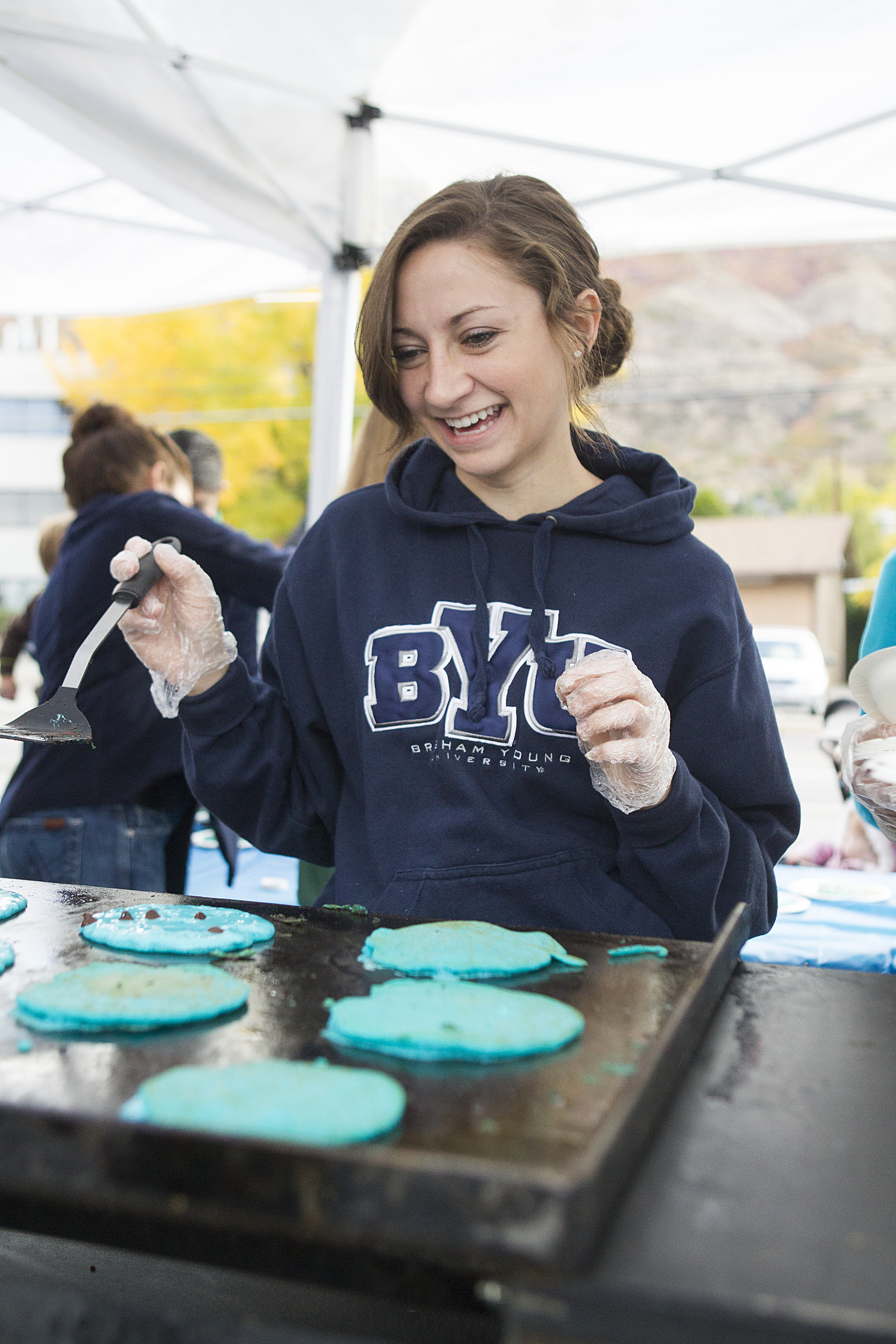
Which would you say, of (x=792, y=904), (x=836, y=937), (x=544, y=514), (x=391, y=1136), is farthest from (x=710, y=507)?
(x=391, y=1136)

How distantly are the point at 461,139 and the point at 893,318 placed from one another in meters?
53.9

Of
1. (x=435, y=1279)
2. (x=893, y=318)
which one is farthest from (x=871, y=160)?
(x=893, y=318)

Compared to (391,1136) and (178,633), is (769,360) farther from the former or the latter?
(391,1136)

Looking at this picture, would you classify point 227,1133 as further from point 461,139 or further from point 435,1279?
point 461,139

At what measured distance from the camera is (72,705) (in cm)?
124

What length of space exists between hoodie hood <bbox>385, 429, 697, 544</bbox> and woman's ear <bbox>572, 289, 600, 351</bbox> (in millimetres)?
132

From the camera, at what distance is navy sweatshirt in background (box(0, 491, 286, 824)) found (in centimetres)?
226

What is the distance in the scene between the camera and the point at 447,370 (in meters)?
1.28

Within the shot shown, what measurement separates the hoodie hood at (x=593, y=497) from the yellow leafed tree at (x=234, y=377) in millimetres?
11149

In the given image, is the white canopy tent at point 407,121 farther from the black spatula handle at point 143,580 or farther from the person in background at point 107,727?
the black spatula handle at point 143,580

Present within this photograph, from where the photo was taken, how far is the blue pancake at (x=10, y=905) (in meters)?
1.08

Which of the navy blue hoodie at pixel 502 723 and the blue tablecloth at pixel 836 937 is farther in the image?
the blue tablecloth at pixel 836 937

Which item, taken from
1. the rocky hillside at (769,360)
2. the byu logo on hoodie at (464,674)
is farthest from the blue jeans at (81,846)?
the rocky hillside at (769,360)

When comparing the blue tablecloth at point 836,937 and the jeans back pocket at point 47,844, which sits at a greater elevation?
the jeans back pocket at point 47,844
